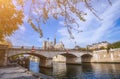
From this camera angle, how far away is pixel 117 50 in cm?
6438

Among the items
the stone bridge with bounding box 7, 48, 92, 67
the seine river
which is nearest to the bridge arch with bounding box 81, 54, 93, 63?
the stone bridge with bounding box 7, 48, 92, 67

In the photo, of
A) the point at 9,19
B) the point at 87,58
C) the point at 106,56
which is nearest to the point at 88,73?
the point at 9,19

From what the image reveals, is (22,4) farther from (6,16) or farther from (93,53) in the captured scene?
(93,53)

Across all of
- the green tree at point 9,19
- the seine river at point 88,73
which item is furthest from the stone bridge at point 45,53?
the green tree at point 9,19

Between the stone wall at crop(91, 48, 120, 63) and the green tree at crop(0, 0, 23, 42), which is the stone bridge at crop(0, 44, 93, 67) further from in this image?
the green tree at crop(0, 0, 23, 42)

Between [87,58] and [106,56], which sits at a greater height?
[106,56]

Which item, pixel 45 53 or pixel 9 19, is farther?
pixel 45 53

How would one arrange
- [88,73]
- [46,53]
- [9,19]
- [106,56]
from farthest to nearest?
[106,56], [46,53], [88,73], [9,19]

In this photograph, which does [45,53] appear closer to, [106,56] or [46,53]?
[46,53]

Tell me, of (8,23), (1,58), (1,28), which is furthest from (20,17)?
(1,58)

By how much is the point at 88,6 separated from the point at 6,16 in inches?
449

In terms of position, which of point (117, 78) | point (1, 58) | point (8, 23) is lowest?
point (117, 78)

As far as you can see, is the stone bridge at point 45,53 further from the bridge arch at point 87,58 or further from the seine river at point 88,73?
Result: the seine river at point 88,73

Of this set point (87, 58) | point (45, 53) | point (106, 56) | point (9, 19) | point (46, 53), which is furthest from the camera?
point (87, 58)
